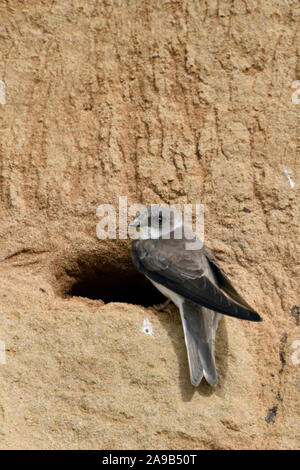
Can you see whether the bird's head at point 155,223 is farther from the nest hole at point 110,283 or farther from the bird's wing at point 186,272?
the nest hole at point 110,283

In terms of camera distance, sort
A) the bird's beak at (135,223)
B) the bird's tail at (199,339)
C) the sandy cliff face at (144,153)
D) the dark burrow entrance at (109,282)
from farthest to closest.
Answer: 1. the dark burrow entrance at (109,282)
2. the bird's beak at (135,223)
3. the sandy cliff face at (144,153)
4. the bird's tail at (199,339)

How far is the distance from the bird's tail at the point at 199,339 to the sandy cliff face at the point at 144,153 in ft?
0.26

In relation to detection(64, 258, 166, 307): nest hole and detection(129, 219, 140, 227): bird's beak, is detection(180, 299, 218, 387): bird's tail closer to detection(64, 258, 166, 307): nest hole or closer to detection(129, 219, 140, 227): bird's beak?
detection(129, 219, 140, 227): bird's beak

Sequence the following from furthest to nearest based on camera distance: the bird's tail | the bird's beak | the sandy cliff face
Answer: the bird's beak
the sandy cliff face
the bird's tail

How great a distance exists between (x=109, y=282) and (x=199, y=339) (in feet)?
3.56

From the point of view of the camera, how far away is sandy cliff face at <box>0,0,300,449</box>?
3.40m

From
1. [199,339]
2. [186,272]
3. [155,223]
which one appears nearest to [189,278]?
[186,272]

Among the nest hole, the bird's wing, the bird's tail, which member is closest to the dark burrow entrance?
the nest hole

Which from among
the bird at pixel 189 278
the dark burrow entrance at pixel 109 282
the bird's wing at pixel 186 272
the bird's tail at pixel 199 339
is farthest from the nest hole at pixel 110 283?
the bird's tail at pixel 199 339

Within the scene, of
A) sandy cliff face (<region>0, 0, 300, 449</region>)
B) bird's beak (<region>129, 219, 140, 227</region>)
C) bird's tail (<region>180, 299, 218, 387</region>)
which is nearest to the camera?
bird's tail (<region>180, 299, 218, 387</region>)

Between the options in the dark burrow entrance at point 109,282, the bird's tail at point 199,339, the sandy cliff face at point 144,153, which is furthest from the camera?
the dark burrow entrance at point 109,282

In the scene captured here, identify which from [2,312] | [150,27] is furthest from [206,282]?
[150,27]

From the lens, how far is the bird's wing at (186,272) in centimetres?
316
